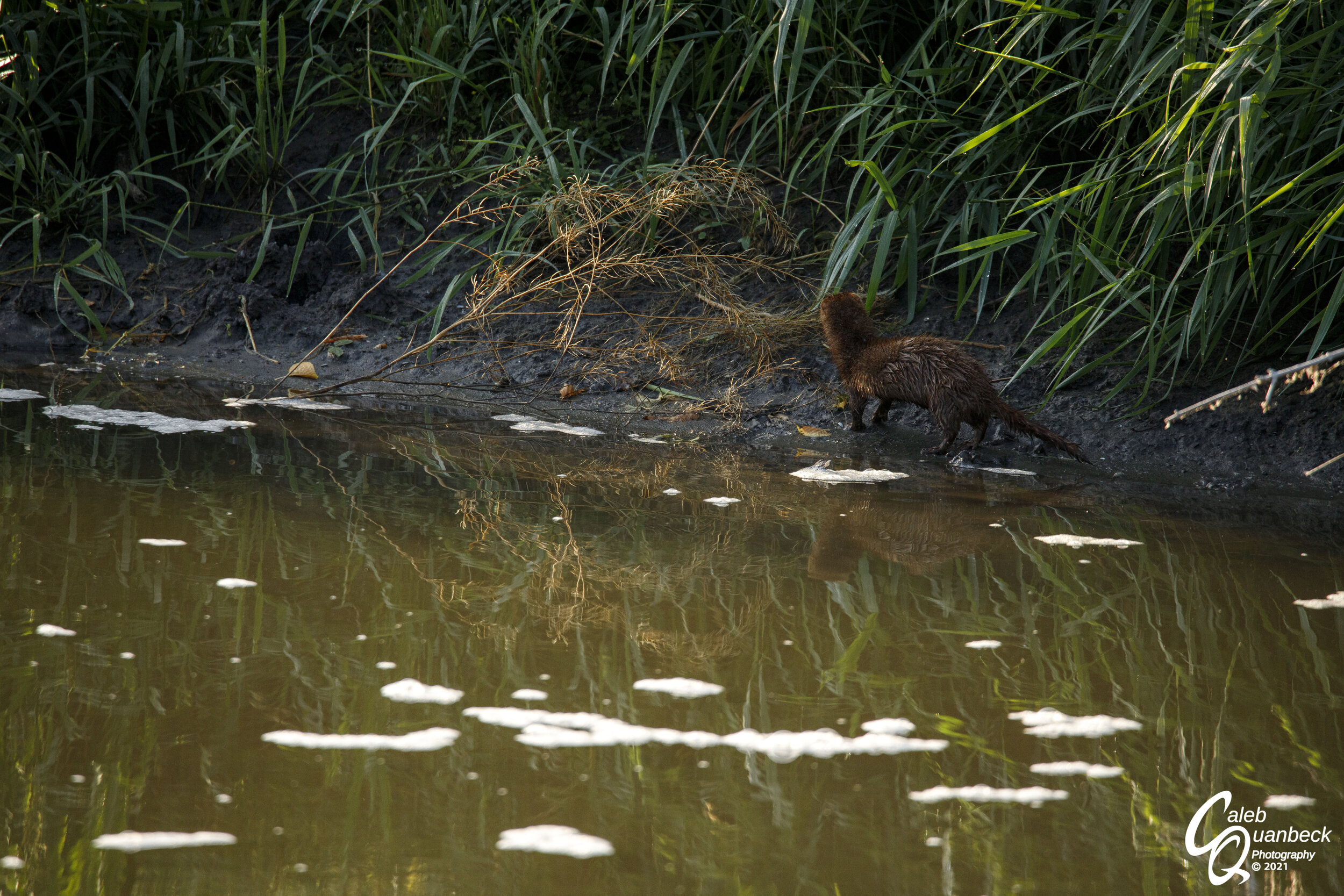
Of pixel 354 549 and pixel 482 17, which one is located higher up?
pixel 482 17

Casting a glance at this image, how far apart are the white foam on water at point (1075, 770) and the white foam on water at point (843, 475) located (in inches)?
75.2

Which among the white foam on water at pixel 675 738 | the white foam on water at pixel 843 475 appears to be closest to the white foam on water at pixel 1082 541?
the white foam on water at pixel 843 475

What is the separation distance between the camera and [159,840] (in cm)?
137

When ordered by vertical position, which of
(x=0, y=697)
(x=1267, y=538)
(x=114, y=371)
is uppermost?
(x=0, y=697)

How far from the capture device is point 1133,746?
5.63 feet

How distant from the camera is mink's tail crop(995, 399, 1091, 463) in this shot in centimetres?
379

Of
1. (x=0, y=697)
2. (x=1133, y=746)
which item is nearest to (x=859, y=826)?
(x=1133, y=746)

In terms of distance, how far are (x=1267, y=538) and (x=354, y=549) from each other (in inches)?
95.9

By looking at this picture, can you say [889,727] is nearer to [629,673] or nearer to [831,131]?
[629,673]

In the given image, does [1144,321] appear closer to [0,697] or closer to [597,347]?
[597,347]

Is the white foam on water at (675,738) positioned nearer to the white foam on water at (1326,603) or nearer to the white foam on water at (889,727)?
the white foam on water at (889,727)

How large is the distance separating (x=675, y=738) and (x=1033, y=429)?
2545mm

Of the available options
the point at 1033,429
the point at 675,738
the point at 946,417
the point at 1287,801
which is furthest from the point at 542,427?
the point at 1287,801

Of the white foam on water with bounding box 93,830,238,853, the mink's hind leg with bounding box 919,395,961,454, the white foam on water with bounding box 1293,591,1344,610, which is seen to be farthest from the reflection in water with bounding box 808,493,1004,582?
the white foam on water with bounding box 93,830,238,853
